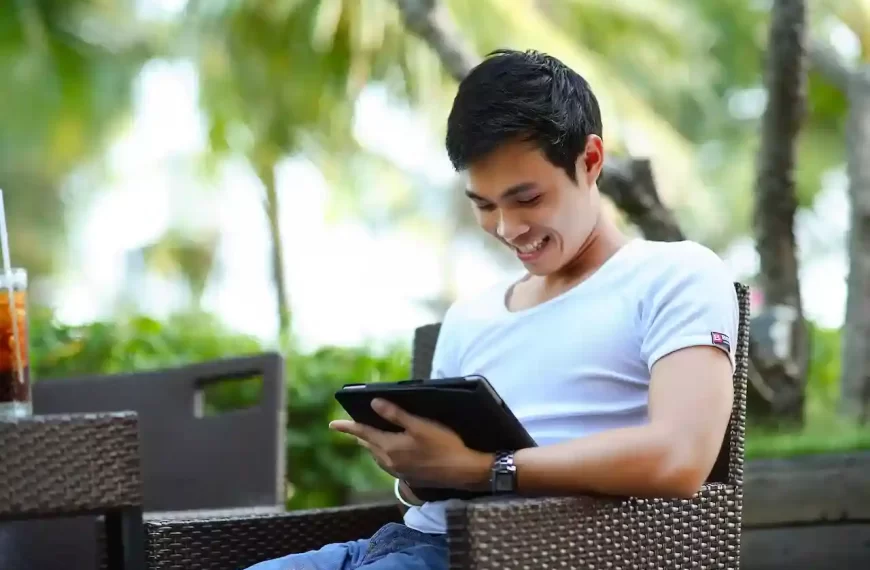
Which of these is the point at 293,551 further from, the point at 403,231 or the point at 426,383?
the point at 403,231

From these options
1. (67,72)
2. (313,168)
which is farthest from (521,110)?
(67,72)

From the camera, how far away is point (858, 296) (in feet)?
9.60

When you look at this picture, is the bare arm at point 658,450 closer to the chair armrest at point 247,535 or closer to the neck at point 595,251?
the neck at point 595,251

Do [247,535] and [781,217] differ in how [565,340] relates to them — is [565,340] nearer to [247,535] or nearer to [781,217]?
[247,535]

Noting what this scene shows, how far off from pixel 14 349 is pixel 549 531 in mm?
814

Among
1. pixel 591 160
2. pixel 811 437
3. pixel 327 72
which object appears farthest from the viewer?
pixel 327 72

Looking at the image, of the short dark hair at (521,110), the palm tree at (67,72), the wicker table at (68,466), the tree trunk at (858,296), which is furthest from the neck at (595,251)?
the palm tree at (67,72)

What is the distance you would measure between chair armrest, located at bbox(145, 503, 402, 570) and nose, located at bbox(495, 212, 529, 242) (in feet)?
1.72

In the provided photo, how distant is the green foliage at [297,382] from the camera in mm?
3158

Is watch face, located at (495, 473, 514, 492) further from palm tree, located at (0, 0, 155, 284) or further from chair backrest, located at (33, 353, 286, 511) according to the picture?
palm tree, located at (0, 0, 155, 284)

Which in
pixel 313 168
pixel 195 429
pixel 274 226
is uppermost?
pixel 313 168

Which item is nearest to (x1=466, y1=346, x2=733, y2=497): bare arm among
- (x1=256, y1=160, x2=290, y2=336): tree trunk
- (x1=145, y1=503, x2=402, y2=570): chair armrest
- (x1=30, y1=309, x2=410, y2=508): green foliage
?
(x1=145, y1=503, x2=402, y2=570): chair armrest

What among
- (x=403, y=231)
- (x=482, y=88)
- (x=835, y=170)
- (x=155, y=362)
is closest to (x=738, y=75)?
(x=835, y=170)

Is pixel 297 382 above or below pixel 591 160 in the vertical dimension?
below
